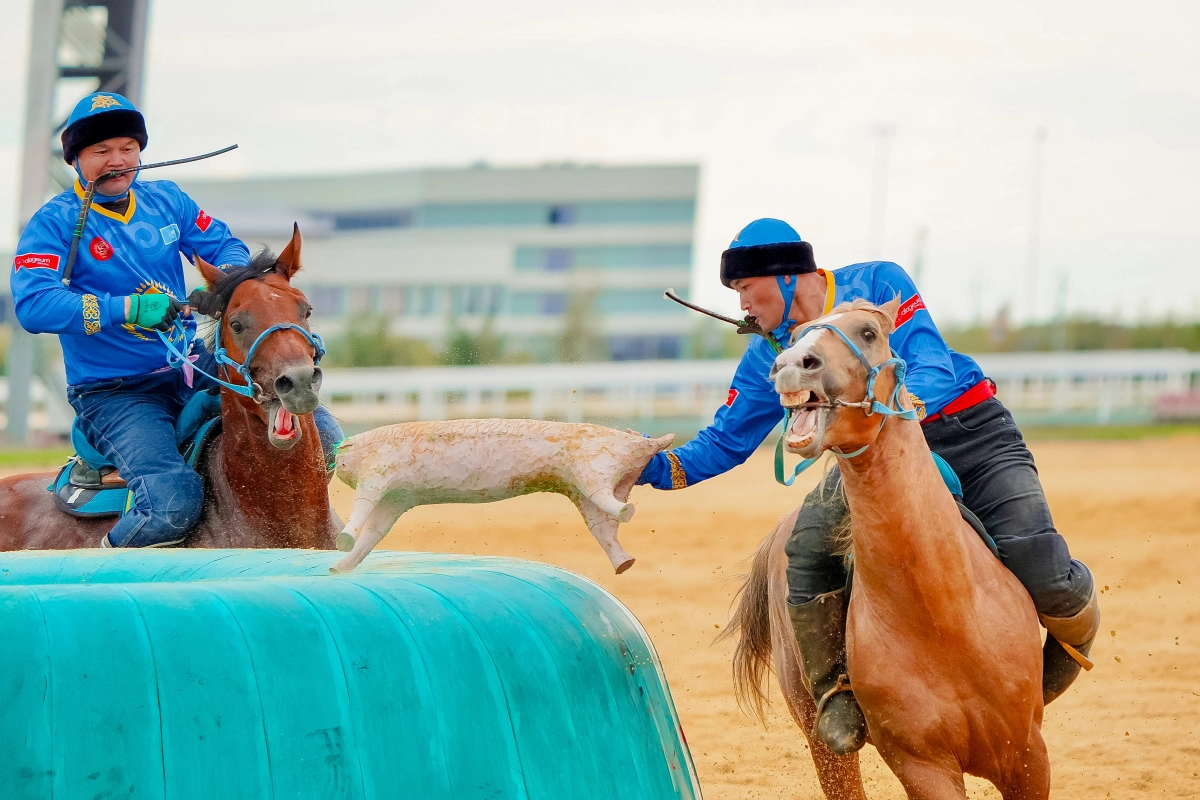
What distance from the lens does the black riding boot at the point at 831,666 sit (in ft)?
11.5

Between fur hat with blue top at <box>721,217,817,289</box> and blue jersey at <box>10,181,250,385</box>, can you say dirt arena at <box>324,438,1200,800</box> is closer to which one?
fur hat with blue top at <box>721,217,817,289</box>

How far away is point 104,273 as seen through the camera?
4.42 metres

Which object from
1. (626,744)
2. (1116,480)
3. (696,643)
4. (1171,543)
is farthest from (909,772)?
(1116,480)

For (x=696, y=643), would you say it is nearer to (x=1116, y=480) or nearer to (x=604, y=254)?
(x=1116, y=480)

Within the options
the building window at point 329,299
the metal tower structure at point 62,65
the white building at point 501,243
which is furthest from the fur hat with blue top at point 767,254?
the building window at point 329,299

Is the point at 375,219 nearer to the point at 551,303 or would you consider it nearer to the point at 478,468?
the point at 551,303

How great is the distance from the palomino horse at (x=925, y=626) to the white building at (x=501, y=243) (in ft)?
112

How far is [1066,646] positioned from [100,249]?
3.33 metres

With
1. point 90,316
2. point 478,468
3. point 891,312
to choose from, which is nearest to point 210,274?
point 90,316

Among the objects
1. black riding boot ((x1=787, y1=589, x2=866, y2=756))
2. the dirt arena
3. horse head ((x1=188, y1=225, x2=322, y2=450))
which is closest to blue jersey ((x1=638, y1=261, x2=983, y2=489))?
black riding boot ((x1=787, y1=589, x2=866, y2=756))

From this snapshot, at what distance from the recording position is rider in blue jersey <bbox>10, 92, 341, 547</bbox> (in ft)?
13.7

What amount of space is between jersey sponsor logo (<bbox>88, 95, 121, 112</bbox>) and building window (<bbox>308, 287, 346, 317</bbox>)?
34292mm

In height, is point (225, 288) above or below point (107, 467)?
above

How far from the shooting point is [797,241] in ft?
11.5
